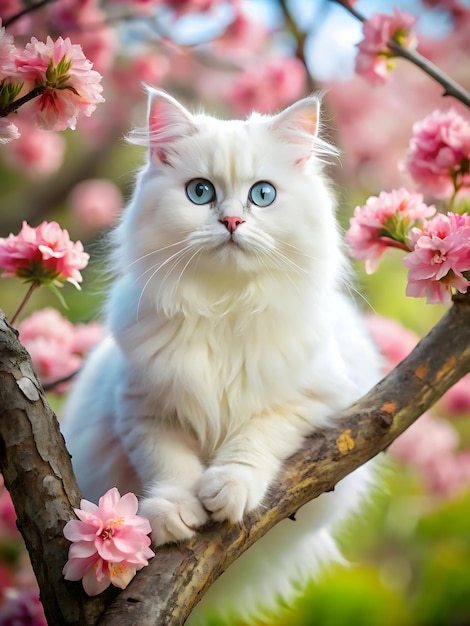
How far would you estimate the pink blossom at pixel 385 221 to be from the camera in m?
1.13

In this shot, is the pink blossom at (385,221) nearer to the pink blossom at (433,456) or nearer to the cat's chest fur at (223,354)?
the cat's chest fur at (223,354)

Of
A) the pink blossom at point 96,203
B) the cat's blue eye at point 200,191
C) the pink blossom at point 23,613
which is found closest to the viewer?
the cat's blue eye at point 200,191

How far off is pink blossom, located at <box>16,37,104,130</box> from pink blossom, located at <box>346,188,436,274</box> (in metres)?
0.46

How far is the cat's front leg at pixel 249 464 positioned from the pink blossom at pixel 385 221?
306mm

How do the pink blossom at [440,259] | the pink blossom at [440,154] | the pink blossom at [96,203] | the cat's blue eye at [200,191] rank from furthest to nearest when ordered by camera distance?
the pink blossom at [96,203] < the pink blossom at [440,154] < the cat's blue eye at [200,191] < the pink blossom at [440,259]

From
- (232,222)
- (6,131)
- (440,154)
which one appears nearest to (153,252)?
(232,222)

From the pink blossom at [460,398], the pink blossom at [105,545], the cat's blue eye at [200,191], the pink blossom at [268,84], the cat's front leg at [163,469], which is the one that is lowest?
the pink blossom at [105,545]

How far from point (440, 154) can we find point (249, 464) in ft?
2.03

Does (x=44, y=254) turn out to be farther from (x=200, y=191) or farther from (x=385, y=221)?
(x=385, y=221)

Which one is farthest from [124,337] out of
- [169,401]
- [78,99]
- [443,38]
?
[443,38]

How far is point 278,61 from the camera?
2307 mm

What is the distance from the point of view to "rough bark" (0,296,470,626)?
0.89m

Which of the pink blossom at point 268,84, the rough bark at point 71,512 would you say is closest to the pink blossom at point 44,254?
the rough bark at point 71,512

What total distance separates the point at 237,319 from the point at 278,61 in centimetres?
143
